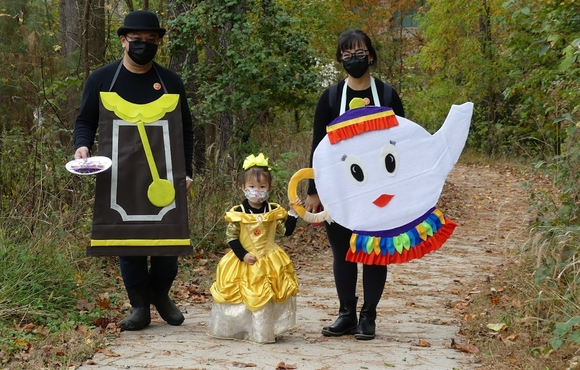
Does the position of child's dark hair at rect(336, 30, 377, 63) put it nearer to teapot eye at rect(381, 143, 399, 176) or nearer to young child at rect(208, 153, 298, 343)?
teapot eye at rect(381, 143, 399, 176)

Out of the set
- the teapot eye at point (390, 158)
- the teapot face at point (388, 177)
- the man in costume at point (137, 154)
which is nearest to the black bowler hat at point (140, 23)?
the man in costume at point (137, 154)

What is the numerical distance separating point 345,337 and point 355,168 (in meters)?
1.13

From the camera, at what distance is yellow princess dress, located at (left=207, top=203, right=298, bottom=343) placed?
5.41 meters

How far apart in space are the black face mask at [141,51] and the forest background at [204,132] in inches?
67.3

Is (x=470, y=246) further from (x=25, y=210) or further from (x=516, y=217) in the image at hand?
(x=25, y=210)

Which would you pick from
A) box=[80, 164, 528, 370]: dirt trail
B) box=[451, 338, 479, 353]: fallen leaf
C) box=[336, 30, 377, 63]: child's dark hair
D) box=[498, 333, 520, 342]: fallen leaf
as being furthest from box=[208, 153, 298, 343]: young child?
box=[498, 333, 520, 342]: fallen leaf

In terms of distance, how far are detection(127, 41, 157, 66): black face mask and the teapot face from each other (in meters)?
1.34

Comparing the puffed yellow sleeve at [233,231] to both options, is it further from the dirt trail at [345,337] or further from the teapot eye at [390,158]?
the teapot eye at [390,158]

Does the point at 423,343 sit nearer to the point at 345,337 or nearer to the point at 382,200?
the point at 345,337

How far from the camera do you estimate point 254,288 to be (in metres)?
5.43

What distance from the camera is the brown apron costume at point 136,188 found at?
5516mm

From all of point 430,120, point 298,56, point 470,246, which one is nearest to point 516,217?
point 470,246

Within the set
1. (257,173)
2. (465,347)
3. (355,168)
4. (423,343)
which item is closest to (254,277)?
(257,173)

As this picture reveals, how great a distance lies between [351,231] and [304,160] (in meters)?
6.11
